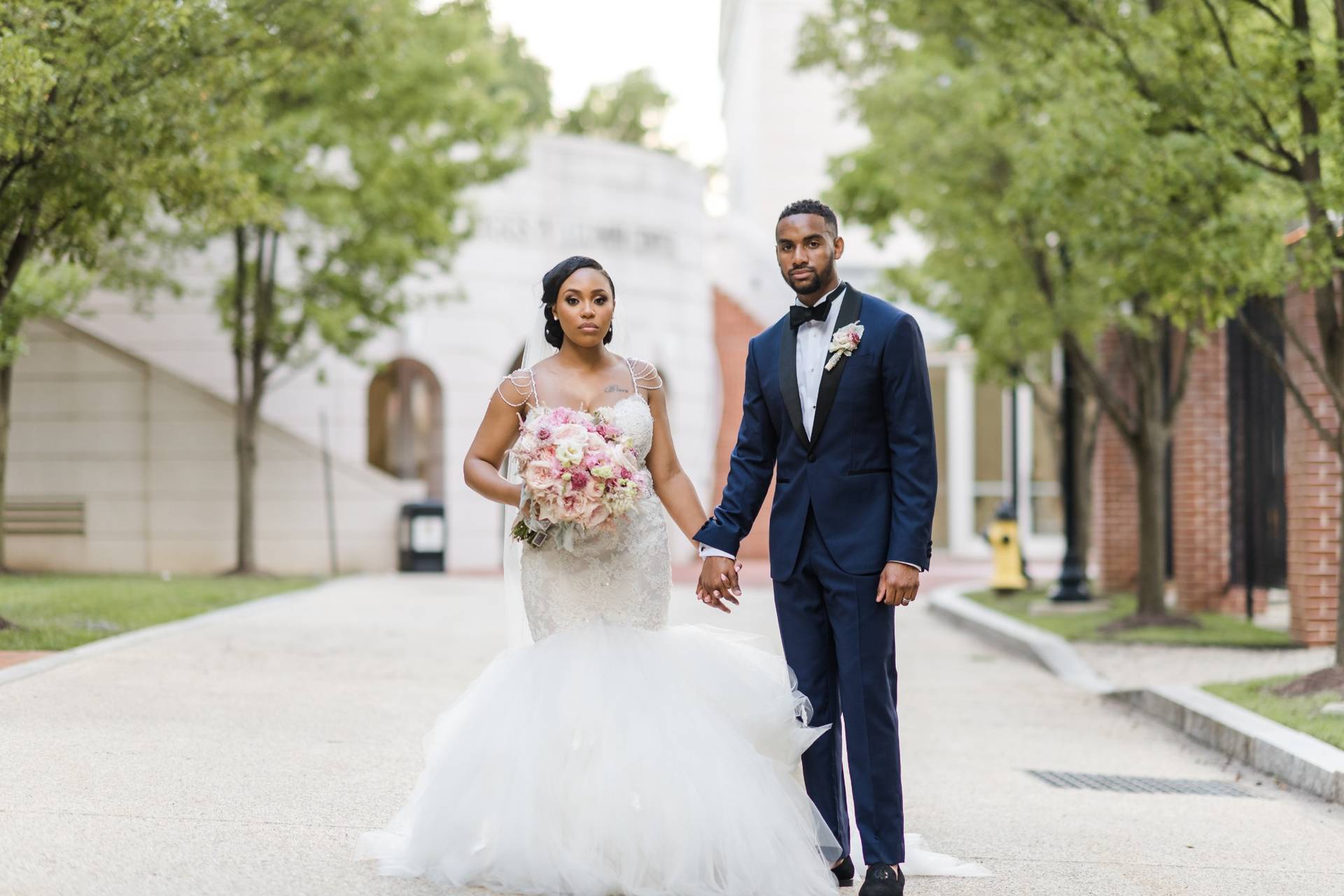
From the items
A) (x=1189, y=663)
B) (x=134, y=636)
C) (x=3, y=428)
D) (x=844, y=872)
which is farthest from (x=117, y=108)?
(x=3, y=428)

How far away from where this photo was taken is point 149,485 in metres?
25.1

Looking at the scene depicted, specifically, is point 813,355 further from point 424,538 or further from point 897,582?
point 424,538

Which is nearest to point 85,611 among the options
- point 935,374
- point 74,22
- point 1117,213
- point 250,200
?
point 250,200

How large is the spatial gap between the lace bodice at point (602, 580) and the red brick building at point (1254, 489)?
412 inches

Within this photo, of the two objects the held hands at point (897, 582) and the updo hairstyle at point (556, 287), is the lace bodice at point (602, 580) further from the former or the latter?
the held hands at point (897, 582)

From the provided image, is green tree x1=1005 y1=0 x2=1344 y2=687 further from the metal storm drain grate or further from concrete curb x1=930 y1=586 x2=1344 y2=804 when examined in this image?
the metal storm drain grate

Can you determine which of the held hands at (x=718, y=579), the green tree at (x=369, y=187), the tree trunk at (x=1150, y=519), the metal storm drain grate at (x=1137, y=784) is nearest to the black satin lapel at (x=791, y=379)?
the held hands at (x=718, y=579)

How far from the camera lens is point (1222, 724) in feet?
33.3

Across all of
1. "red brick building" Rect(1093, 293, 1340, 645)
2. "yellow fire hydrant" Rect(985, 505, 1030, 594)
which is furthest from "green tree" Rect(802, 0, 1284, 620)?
"yellow fire hydrant" Rect(985, 505, 1030, 594)

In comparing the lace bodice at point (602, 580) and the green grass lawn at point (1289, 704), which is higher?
the lace bodice at point (602, 580)

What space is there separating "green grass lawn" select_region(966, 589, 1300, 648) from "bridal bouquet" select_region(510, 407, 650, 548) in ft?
35.5

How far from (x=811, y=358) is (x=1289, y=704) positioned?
635 centimetres

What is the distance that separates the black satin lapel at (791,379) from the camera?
18.4ft

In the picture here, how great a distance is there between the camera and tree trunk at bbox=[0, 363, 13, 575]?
20.2m
